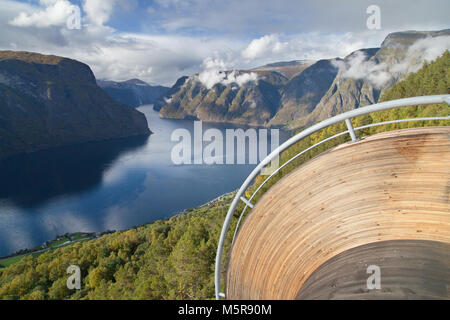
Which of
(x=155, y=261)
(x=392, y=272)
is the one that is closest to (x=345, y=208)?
(x=392, y=272)

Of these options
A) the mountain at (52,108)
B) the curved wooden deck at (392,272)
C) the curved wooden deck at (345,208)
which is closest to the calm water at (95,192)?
the mountain at (52,108)

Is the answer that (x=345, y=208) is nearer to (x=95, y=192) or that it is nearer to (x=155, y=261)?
(x=155, y=261)

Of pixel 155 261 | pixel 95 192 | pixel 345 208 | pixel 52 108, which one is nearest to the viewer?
pixel 345 208

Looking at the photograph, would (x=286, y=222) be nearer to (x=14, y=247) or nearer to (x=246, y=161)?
(x=14, y=247)

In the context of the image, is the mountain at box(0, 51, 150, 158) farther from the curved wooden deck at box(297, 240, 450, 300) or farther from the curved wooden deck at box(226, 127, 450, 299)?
the curved wooden deck at box(297, 240, 450, 300)

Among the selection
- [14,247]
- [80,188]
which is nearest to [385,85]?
[80,188]

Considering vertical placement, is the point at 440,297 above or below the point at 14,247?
below

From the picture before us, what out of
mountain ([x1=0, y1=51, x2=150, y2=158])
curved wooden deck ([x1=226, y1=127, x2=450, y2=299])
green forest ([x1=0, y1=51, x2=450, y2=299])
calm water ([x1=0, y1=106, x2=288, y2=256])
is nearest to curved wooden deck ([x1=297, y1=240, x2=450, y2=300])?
curved wooden deck ([x1=226, y1=127, x2=450, y2=299])
